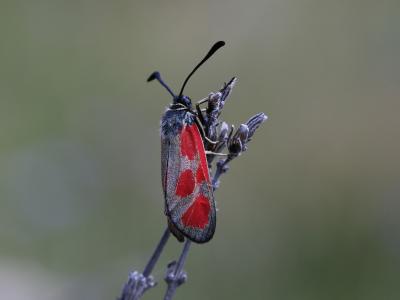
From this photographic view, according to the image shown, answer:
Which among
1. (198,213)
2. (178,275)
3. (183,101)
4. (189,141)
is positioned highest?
(183,101)

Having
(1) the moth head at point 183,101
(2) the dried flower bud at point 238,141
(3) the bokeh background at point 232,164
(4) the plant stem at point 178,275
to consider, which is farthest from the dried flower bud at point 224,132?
(3) the bokeh background at point 232,164

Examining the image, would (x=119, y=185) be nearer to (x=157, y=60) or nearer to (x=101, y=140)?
(x=101, y=140)

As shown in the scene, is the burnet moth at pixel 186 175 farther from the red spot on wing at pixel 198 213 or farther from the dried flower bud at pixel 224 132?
the dried flower bud at pixel 224 132

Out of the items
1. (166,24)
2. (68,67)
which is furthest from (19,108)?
(166,24)

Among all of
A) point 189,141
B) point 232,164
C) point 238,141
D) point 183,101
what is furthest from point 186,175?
point 232,164

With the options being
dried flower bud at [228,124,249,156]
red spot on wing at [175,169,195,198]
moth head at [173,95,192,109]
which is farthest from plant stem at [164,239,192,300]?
Result: moth head at [173,95,192,109]

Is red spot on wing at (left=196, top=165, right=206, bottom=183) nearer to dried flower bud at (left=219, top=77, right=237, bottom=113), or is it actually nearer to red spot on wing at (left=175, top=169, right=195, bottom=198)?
red spot on wing at (left=175, top=169, right=195, bottom=198)

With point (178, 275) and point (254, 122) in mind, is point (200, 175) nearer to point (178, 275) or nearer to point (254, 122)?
point (254, 122)
